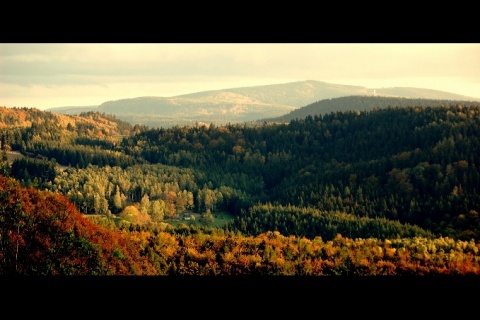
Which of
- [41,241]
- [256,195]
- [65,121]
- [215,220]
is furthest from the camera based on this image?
[65,121]

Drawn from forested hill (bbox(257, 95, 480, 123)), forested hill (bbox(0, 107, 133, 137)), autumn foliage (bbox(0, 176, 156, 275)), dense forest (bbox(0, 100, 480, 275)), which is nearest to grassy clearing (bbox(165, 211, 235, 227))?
dense forest (bbox(0, 100, 480, 275))

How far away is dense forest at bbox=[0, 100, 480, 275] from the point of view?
1459 cm

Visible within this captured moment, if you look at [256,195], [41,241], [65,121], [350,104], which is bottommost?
[256,195]

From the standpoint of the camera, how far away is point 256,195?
78500 mm

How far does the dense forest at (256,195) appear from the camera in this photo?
47.9 feet

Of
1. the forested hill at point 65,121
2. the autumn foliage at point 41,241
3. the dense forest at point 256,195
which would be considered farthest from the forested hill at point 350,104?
the autumn foliage at point 41,241

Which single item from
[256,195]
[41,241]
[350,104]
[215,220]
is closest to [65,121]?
[256,195]

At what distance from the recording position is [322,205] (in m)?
63.3

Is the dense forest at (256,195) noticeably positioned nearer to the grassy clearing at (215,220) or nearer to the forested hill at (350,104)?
the grassy clearing at (215,220)

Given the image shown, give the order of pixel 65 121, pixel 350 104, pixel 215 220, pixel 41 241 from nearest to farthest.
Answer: pixel 41 241, pixel 215 220, pixel 65 121, pixel 350 104

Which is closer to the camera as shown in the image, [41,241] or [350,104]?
[41,241]

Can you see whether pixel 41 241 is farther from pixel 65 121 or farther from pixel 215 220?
pixel 65 121

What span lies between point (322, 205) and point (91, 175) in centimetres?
3407
